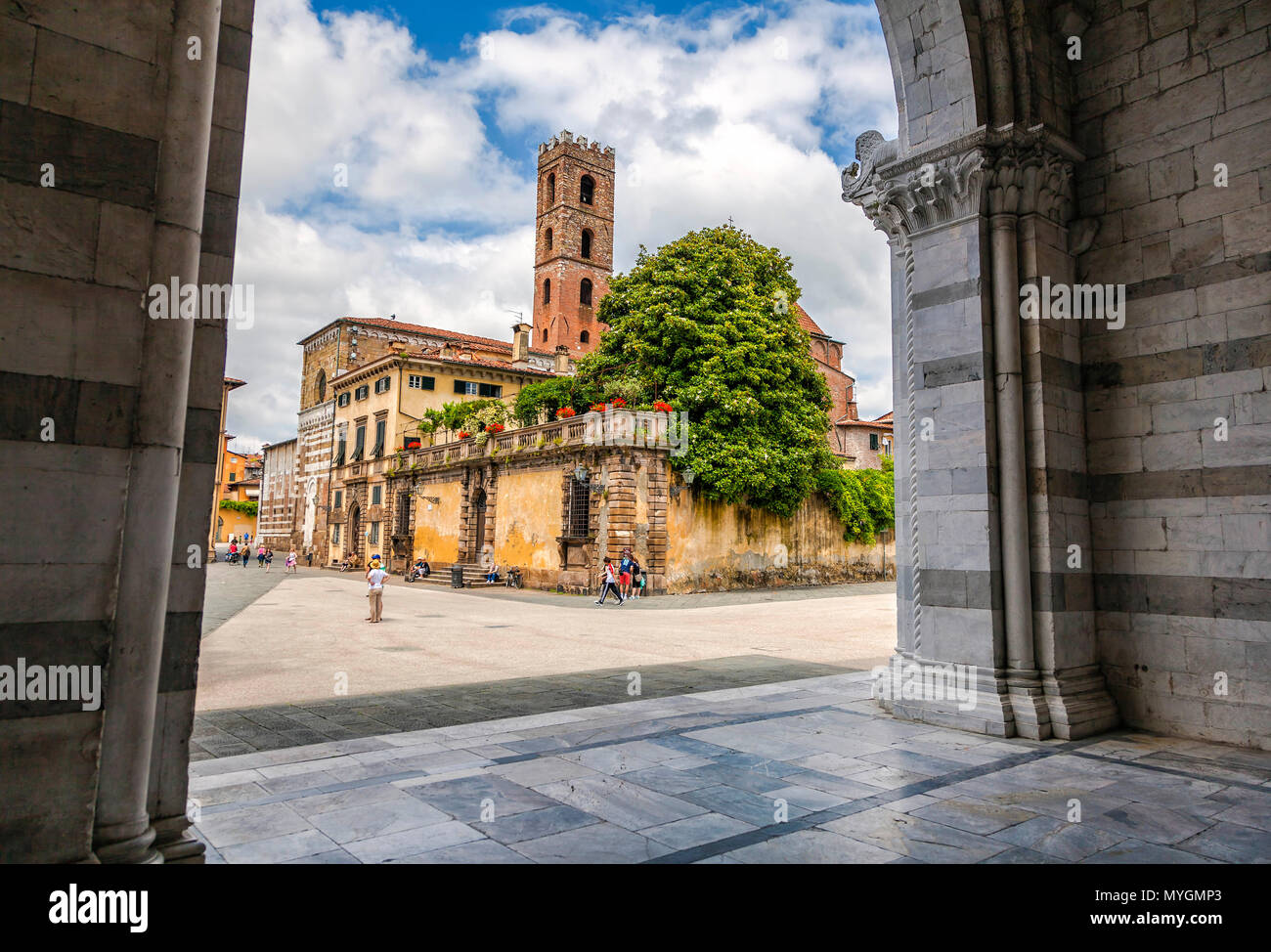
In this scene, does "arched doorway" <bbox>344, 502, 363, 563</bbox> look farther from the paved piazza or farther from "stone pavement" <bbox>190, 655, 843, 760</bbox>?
"stone pavement" <bbox>190, 655, 843, 760</bbox>

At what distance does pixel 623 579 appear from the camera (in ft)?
79.7

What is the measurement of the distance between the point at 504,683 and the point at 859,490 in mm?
26586

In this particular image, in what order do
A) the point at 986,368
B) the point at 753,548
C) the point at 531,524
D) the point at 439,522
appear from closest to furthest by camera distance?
the point at 986,368, the point at 753,548, the point at 531,524, the point at 439,522

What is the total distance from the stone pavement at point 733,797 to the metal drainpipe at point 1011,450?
3.06ft

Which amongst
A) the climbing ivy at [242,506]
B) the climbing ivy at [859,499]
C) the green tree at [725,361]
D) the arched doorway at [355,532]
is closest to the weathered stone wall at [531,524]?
the green tree at [725,361]

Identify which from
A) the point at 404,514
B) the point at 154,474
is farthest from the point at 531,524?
the point at 154,474

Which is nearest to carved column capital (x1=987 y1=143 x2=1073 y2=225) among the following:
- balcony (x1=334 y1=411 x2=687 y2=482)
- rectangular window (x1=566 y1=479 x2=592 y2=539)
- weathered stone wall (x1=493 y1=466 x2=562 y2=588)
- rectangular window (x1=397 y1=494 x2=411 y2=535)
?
balcony (x1=334 y1=411 x2=687 y2=482)

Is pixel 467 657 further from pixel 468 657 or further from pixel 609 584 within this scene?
pixel 609 584

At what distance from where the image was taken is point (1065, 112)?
23.7 feet

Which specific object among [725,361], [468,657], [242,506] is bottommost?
[468,657]

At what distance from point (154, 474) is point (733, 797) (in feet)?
11.5

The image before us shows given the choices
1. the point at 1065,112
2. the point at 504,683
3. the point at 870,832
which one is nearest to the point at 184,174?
the point at 870,832

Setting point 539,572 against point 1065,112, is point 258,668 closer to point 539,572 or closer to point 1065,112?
point 1065,112

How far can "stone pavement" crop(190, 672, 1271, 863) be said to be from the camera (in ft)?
12.2
